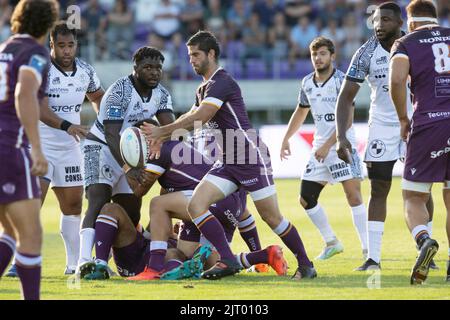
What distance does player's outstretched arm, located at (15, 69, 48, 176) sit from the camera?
6156 millimetres

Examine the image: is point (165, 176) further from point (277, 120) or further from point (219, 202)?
point (277, 120)

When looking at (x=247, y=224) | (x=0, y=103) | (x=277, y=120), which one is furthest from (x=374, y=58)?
(x=277, y=120)

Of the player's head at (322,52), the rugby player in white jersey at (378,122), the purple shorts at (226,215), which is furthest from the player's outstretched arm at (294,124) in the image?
the purple shorts at (226,215)

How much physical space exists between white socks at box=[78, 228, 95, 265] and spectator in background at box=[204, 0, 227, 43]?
16937mm

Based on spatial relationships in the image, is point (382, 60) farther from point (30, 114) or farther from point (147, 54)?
point (30, 114)

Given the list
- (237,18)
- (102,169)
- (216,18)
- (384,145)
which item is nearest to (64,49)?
(102,169)

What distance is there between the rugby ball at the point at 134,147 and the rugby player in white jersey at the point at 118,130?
220 mm

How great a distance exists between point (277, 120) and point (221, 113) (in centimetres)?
1611

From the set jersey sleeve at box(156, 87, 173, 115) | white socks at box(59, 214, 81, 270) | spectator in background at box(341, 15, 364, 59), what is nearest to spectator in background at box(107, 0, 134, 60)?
spectator in background at box(341, 15, 364, 59)

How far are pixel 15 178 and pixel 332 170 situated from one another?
18.4 ft

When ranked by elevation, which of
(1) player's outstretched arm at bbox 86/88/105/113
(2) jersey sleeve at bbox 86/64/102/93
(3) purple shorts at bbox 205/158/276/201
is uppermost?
(2) jersey sleeve at bbox 86/64/102/93

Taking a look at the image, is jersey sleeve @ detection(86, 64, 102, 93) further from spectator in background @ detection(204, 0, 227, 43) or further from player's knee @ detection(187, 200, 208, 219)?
spectator in background @ detection(204, 0, 227, 43)

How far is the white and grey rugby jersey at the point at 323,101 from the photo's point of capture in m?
11.4
